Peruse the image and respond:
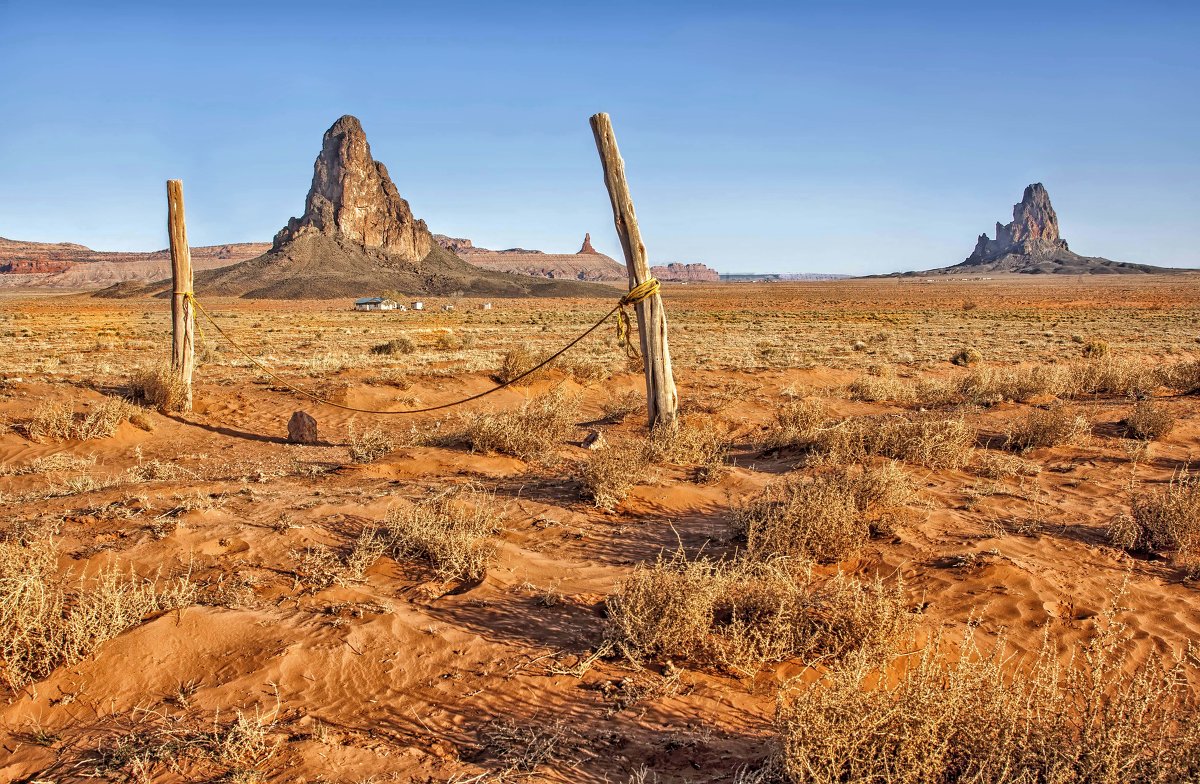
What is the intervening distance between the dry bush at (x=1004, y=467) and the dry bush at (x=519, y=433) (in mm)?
4078

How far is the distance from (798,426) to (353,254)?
103m

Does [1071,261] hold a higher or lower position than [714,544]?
higher

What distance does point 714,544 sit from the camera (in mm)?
5422

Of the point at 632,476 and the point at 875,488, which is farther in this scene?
the point at 632,476

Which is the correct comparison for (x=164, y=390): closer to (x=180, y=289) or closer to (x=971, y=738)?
(x=180, y=289)

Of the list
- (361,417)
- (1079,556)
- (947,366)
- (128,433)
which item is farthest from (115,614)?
(947,366)

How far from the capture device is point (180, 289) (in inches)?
439

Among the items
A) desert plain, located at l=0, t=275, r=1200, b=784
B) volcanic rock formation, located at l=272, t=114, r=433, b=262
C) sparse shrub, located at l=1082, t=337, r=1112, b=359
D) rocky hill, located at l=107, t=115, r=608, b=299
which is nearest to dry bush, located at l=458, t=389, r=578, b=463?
desert plain, located at l=0, t=275, r=1200, b=784

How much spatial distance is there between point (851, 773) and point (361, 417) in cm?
1032

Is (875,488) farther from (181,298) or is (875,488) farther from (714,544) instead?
(181,298)

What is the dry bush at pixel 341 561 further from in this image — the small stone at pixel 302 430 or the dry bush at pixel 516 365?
the dry bush at pixel 516 365

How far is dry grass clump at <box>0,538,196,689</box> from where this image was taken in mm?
3568

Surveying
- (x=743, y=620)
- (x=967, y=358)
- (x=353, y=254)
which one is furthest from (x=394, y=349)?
(x=353, y=254)

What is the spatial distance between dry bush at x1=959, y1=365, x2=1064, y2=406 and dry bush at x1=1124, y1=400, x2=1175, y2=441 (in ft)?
8.35
